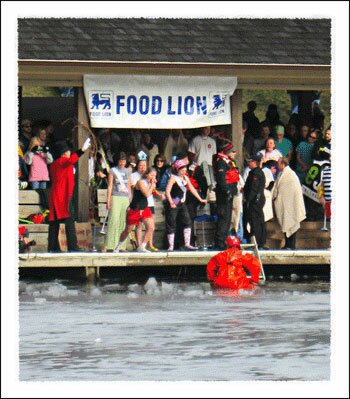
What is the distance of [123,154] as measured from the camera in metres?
25.0

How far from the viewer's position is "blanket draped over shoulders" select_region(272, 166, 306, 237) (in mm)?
25641

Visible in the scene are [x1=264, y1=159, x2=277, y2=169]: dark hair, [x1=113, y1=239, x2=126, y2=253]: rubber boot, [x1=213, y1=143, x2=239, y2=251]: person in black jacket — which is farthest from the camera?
[x1=264, y1=159, x2=277, y2=169]: dark hair

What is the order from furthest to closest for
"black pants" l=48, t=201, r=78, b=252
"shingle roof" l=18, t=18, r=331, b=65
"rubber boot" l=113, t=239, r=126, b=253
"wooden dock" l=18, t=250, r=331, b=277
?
"shingle roof" l=18, t=18, r=331, b=65 → "rubber boot" l=113, t=239, r=126, b=253 → "black pants" l=48, t=201, r=78, b=252 → "wooden dock" l=18, t=250, r=331, b=277

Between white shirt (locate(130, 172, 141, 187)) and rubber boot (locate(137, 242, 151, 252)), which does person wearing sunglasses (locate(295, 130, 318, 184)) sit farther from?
rubber boot (locate(137, 242, 151, 252))

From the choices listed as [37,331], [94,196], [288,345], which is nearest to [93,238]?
[94,196]

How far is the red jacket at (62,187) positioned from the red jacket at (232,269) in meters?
2.21

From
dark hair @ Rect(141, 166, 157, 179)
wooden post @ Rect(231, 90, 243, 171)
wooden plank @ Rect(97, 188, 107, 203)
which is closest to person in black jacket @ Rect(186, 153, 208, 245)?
dark hair @ Rect(141, 166, 157, 179)

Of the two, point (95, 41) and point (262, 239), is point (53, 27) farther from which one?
A: point (262, 239)

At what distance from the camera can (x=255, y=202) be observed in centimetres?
2525

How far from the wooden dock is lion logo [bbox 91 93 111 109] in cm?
238

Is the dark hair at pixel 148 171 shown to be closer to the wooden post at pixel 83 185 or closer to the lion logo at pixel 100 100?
the wooden post at pixel 83 185

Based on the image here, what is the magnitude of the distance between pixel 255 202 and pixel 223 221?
1.76 ft

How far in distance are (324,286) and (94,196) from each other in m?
3.70

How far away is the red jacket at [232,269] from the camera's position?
2364 cm
